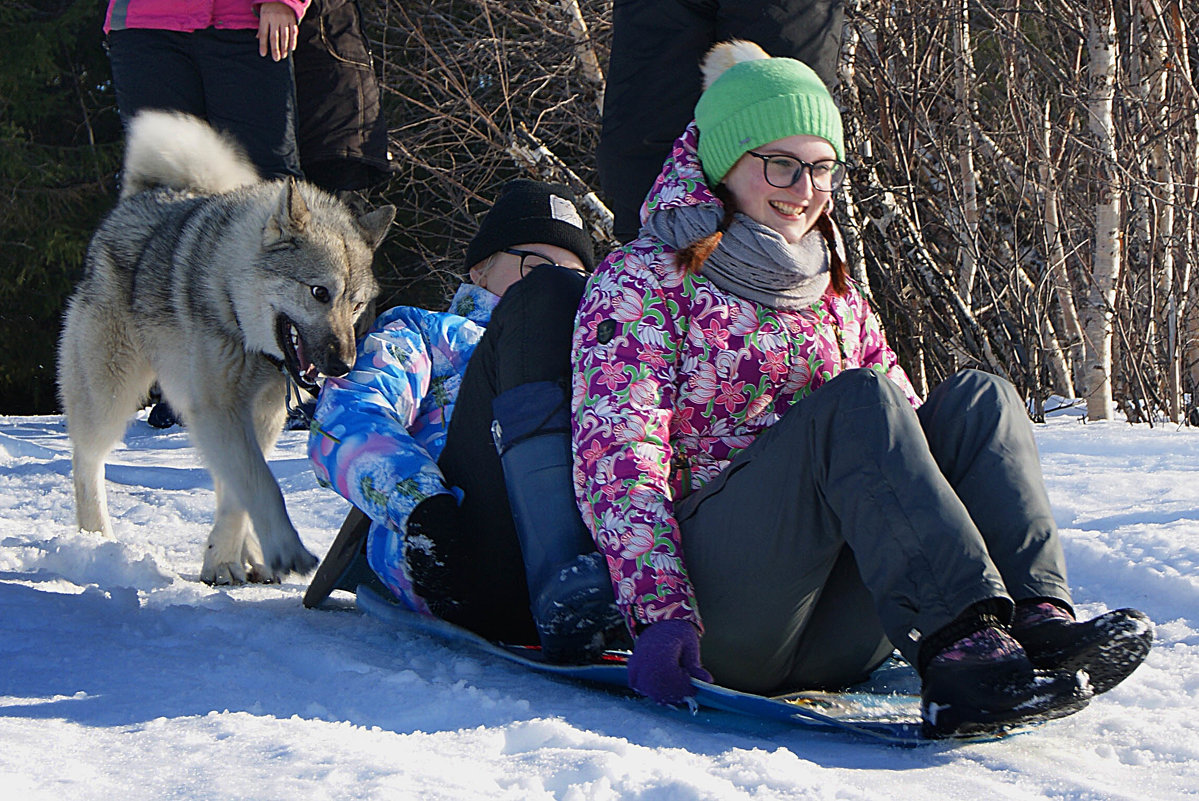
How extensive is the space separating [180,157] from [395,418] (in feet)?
4.78

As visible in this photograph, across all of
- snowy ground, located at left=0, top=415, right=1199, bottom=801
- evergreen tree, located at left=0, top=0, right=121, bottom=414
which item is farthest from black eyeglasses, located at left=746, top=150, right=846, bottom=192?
evergreen tree, located at left=0, top=0, right=121, bottom=414

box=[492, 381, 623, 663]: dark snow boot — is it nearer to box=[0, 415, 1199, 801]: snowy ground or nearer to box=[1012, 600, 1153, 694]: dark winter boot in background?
box=[0, 415, 1199, 801]: snowy ground

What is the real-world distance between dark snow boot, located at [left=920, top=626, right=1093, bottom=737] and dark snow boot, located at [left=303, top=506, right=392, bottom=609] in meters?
1.24

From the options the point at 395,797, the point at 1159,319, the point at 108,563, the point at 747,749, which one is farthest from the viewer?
the point at 1159,319

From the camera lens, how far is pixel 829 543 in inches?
65.1

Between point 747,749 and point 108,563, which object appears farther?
point 108,563

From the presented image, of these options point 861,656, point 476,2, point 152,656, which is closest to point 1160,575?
point 861,656

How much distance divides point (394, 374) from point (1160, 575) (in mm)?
1744

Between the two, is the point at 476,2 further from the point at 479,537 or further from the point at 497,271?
the point at 479,537

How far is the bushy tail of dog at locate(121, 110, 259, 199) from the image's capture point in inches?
125

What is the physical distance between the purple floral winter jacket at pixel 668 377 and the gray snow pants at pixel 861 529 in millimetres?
72

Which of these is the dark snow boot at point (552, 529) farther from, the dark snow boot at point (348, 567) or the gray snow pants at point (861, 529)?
the dark snow boot at point (348, 567)

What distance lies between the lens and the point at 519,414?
1.94 metres

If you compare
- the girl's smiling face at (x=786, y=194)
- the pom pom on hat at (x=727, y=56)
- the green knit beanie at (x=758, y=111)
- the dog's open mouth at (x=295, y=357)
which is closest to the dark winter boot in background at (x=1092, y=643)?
the girl's smiling face at (x=786, y=194)
